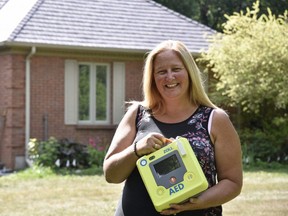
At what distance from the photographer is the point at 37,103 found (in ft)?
56.9

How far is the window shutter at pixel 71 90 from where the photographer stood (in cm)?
1775

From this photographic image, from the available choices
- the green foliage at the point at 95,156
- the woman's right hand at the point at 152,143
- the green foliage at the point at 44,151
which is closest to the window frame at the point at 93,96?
the green foliage at the point at 95,156

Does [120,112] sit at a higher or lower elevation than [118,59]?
lower

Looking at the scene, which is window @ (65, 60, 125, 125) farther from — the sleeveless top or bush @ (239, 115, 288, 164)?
the sleeveless top

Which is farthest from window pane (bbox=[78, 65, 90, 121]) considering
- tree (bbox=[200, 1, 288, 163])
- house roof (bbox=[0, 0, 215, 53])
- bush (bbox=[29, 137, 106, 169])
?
tree (bbox=[200, 1, 288, 163])

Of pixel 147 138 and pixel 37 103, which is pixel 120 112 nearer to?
pixel 37 103

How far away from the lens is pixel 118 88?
60.5 feet

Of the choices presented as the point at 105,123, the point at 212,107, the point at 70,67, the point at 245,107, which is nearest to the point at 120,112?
the point at 105,123

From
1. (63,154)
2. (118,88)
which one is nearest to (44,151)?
(63,154)

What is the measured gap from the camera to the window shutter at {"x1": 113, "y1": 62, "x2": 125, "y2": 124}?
1842 cm

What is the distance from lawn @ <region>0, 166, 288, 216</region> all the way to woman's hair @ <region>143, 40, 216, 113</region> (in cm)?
601

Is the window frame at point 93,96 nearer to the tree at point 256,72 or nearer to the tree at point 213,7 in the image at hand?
the tree at point 256,72

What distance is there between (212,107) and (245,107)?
51.0 ft

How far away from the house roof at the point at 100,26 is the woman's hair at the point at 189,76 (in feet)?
43.3
